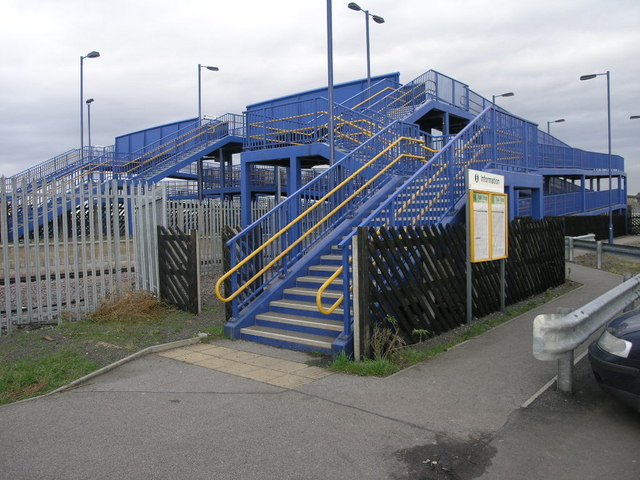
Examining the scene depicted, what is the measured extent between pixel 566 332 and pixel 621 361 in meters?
0.56

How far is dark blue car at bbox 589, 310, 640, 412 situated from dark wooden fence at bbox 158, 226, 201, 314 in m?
6.96

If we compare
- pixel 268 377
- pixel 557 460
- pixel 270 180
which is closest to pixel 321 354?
pixel 268 377

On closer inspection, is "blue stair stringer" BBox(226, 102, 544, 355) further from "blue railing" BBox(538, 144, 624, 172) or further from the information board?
"blue railing" BBox(538, 144, 624, 172)

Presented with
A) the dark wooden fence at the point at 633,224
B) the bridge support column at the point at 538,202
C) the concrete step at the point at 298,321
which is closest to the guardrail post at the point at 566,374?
the concrete step at the point at 298,321

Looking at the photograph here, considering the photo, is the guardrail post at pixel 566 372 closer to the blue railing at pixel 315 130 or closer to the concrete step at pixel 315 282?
the concrete step at pixel 315 282

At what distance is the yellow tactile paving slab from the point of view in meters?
6.18

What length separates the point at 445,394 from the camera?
5551 millimetres

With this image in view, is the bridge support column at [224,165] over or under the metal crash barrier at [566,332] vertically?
over

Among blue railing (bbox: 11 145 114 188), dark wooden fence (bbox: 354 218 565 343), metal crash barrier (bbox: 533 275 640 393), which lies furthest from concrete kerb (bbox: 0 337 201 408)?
blue railing (bbox: 11 145 114 188)

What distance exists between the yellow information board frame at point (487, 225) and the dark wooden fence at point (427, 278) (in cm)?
35

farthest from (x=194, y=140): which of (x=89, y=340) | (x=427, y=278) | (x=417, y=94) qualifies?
(x=427, y=278)

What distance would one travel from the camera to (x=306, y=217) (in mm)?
10469

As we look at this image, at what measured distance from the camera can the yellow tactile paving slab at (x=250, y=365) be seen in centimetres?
618

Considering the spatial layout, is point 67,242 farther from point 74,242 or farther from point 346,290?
point 346,290
